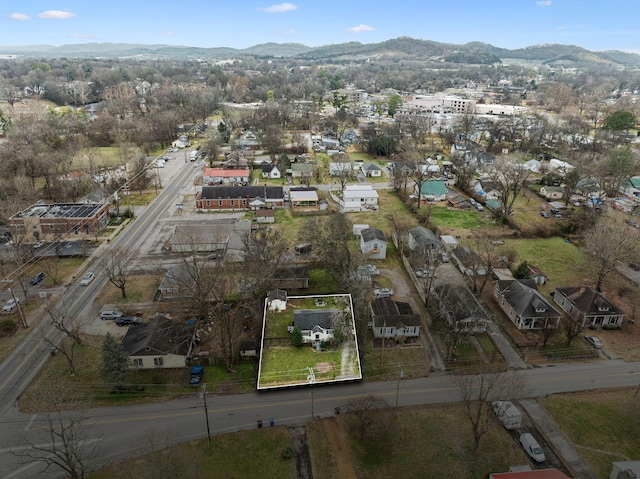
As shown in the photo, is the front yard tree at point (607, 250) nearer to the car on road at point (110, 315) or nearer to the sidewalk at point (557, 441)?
the sidewalk at point (557, 441)

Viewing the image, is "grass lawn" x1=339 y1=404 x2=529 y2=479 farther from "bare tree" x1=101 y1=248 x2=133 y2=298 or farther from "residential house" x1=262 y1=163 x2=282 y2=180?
"residential house" x1=262 y1=163 x2=282 y2=180

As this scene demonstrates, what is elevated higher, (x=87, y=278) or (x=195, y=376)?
(x=87, y=278)

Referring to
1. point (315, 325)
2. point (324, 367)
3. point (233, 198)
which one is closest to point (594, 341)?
point (324, 367)

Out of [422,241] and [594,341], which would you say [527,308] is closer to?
[594,341]

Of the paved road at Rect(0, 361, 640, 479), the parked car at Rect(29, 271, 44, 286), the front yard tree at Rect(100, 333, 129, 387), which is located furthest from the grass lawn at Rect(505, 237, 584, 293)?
the parked car at Rect(29, 271, 44, 286)

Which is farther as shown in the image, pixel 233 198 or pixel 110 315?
pixel 233 198

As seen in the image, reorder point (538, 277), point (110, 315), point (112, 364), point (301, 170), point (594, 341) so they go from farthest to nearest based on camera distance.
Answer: point (301, 170) < point (538, 277) < point (110, 315) < point (594, 341) < point (112, 364)
